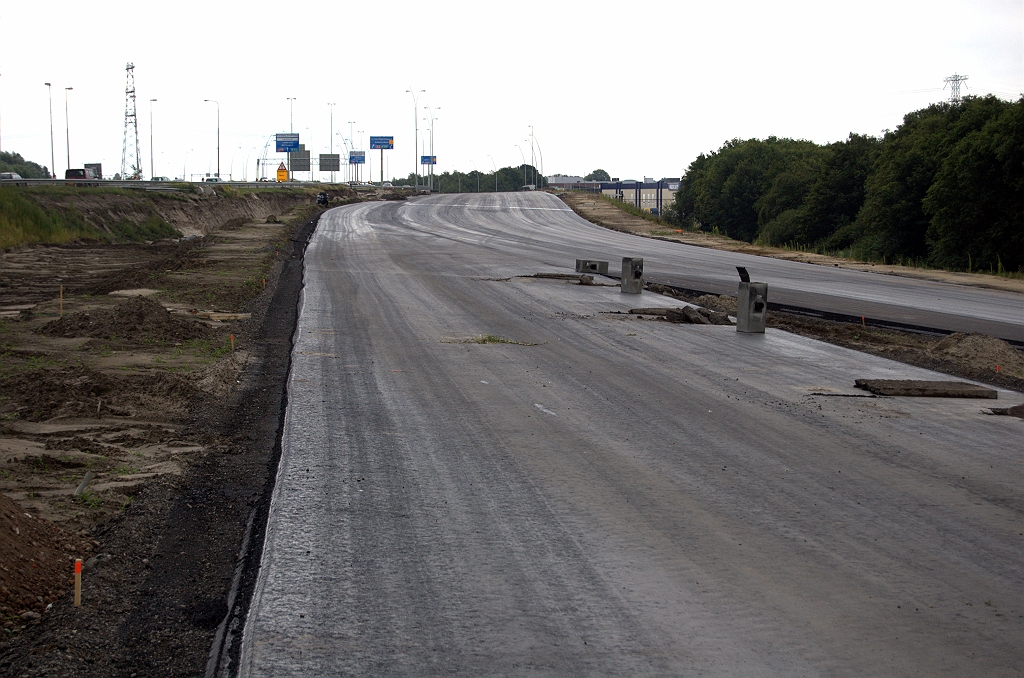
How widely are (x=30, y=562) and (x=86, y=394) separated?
550 centimetres

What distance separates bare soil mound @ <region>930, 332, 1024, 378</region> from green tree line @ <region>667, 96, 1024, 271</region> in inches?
817

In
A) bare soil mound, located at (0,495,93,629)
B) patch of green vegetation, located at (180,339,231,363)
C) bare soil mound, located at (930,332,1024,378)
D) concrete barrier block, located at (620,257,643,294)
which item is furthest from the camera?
concrete barrier block, located at (620,257,643,294)

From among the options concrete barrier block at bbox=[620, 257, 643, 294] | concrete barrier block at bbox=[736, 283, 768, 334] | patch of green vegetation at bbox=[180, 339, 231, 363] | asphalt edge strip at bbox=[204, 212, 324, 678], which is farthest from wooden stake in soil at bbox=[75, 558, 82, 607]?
concrete barrier block at bbox=[620, 257, 643, 294]

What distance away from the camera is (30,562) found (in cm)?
561

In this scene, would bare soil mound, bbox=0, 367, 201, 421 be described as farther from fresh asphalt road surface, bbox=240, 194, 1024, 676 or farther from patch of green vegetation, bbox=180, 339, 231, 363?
patch of green vegetation, bbox=180, 339, 231, 363

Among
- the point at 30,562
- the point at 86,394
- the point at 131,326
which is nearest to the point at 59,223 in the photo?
the point at 131,326

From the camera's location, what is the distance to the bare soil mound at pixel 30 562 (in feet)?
17.0

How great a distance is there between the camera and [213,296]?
69.7ft

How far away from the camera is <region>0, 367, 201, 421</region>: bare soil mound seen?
10.0m

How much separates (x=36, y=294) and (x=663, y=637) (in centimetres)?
2146

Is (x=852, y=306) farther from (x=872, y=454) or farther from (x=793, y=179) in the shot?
(x=793, y=179)

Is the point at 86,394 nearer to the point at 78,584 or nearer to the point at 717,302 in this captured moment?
the point at 78,584

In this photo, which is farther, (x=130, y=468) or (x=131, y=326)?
(x=131, y=326)

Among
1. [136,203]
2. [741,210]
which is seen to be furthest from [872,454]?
[741,210]
